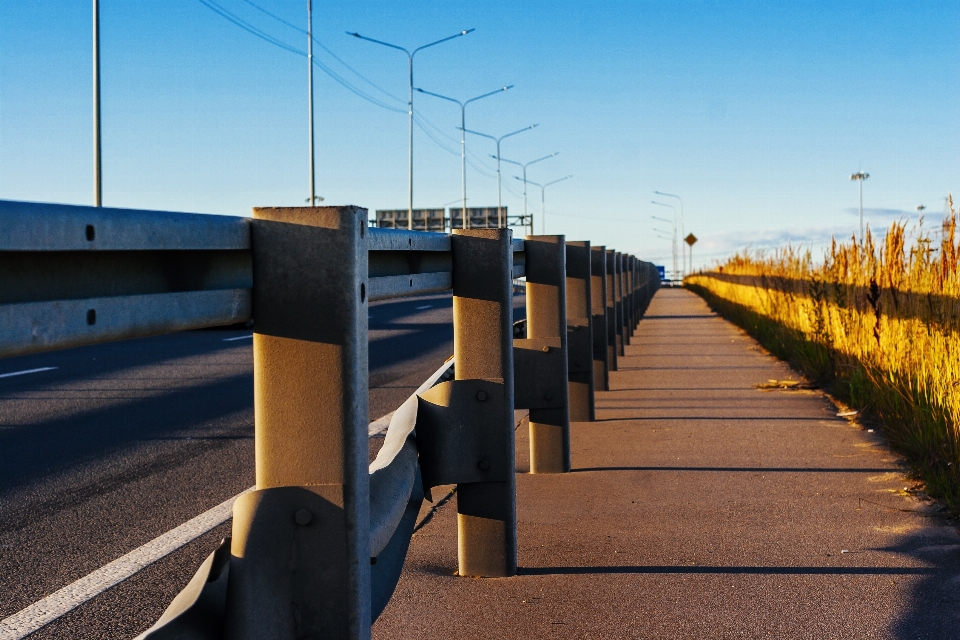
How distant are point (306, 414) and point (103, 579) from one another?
2.59m

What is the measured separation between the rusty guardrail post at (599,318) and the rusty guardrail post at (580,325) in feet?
4.45

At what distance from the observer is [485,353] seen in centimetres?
Answer: 398

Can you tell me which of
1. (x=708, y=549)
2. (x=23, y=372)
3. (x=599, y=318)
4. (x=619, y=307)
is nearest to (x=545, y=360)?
(x=708, y=549)

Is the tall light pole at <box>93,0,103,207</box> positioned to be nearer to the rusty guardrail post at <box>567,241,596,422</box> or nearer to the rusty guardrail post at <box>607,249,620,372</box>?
the rusty guardrail post at <box>607,249,620,372</box>

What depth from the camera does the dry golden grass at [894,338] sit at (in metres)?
5.71

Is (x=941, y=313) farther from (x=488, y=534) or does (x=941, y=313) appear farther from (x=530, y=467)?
(x=488, y=534)

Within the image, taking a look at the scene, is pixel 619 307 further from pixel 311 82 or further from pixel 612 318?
pixel 311 82

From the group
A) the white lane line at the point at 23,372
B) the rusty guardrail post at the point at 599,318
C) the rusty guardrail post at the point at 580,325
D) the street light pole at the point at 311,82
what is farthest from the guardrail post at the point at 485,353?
the street light pole at the point at 311,82

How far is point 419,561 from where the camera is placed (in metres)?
4.29

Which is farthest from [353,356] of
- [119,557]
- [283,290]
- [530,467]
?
[530,467]

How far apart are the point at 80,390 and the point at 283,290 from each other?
9582mm

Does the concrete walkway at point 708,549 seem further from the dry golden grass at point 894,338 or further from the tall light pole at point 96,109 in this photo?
the tall light pole at point 96,109

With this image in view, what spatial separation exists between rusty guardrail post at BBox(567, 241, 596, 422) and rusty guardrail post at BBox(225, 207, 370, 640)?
5226 millimetres

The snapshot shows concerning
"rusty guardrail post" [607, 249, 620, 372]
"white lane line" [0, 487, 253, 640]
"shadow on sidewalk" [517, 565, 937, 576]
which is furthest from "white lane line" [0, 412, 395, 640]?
"rusty guardrail post" [607, 249, 620, 372]
